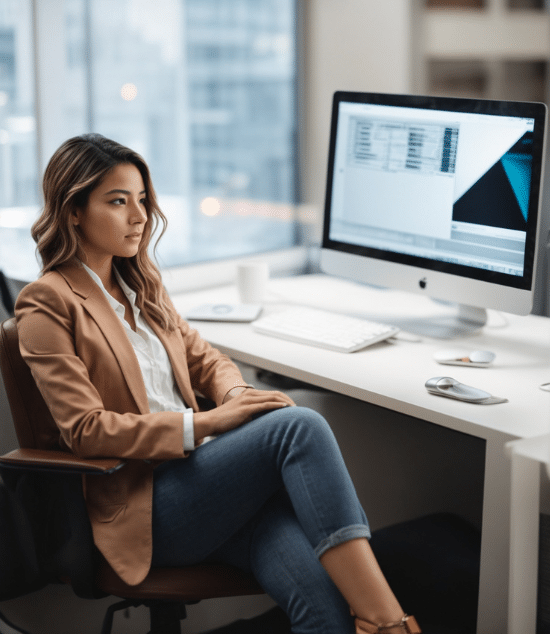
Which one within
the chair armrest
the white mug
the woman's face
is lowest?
the chair armrest

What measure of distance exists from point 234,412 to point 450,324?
70 cm

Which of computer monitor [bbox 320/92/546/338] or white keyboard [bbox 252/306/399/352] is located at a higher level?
computer monitor [bbox 320/92/546/338]

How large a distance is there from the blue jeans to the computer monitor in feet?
1.96

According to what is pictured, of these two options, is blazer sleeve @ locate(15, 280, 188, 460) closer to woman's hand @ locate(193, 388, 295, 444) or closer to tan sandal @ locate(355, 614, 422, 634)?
woman's hand @ locate(193, 388, 295, 444)

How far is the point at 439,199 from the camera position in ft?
5.58

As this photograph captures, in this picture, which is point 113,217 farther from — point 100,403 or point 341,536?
point 341,536

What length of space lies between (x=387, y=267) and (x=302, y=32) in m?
1.57

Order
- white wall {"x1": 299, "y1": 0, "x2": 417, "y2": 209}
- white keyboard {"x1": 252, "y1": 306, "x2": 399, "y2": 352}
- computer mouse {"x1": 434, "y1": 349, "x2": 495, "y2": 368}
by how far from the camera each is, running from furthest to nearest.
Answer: white wall {"x1": 299, "y1": 0, "x2": 417, "y2": 209}
white keyboard {"x1": 252, "y1": 306, "x2": 399, "y2": 352}
computer mouse {"x1": 434, "y1": 349, "x2": 495, "y2": 368}

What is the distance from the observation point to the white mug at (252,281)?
6.59ft

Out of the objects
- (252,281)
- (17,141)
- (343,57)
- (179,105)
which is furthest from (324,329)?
(343,57)

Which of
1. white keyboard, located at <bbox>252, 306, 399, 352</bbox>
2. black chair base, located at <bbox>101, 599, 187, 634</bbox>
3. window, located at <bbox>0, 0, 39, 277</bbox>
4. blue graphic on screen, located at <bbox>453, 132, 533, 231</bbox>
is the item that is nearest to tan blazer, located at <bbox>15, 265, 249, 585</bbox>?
black chair base, located at <bbox>101, 599, 187, 634</bbox>

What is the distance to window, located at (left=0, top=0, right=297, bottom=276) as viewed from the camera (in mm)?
2221

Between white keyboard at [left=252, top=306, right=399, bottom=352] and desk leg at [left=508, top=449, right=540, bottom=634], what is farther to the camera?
white keyboard at [left=252, top=306, right=399, bottom=352]

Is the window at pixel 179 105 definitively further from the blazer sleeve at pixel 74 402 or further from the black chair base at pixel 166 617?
the black chair base at pixel 166 617
